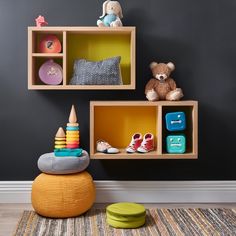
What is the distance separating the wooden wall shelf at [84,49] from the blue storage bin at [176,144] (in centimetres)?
42

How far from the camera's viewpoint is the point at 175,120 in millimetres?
2678

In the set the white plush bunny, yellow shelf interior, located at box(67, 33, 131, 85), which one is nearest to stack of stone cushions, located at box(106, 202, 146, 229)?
yellow shelf interior, located at box(67, 33, 131, 85)

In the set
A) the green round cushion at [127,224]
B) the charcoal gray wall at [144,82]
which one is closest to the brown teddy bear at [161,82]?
the charcoal gray wall at [144,82]

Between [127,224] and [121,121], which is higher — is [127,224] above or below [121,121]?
below

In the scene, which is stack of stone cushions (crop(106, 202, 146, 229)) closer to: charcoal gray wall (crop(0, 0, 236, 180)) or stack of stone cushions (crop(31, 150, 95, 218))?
stack of stone cushions (crop(31, 150, 95, 218))

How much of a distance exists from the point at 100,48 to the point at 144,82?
379 millimetres

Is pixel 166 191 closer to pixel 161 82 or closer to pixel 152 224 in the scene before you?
pixel 152 224

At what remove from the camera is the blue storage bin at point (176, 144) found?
8.77ft

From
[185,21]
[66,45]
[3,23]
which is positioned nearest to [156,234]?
[66,45]

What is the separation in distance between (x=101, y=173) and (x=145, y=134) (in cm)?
41

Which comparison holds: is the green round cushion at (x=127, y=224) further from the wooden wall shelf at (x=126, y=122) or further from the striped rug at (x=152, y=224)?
the wooden wall shelf at (x=126, y=122)

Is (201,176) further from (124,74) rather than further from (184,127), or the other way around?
(124,74)

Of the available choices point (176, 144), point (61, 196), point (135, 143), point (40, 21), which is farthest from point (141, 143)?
point (40, 21)

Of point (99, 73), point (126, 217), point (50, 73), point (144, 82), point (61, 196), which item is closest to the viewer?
point (126, 217)
